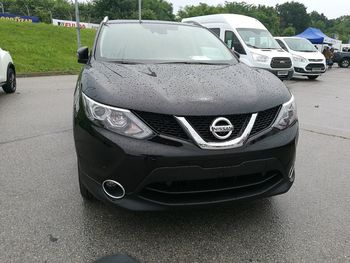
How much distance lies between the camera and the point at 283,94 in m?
2.92

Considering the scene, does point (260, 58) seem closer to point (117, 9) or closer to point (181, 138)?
point (181, 138)

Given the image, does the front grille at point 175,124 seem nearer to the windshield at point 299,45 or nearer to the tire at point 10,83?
the tire at point 10,83

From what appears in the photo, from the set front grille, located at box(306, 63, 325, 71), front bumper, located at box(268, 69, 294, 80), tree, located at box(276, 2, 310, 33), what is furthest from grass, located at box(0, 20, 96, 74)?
tree, located at box(276, 2, 310, 33)

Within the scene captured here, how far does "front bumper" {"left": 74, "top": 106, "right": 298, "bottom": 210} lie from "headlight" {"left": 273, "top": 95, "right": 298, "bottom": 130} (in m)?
0.06

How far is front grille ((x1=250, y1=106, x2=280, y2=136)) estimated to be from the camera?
8.49ft

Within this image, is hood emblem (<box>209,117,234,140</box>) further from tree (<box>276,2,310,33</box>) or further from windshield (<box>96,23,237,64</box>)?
tree (<box>276,2,310,33</box>)

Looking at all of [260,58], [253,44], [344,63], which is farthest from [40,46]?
[344,63]

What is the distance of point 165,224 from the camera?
115 inches

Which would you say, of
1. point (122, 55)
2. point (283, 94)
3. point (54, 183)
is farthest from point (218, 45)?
point (54, 183)

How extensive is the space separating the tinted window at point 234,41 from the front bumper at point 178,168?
10698 millimetres

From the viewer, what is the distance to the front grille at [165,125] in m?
2.42

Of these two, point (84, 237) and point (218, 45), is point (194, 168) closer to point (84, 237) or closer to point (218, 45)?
point (84, 237)

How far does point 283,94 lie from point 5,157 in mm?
3270

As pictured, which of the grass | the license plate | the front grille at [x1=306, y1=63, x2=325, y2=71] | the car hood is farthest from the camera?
the grass
